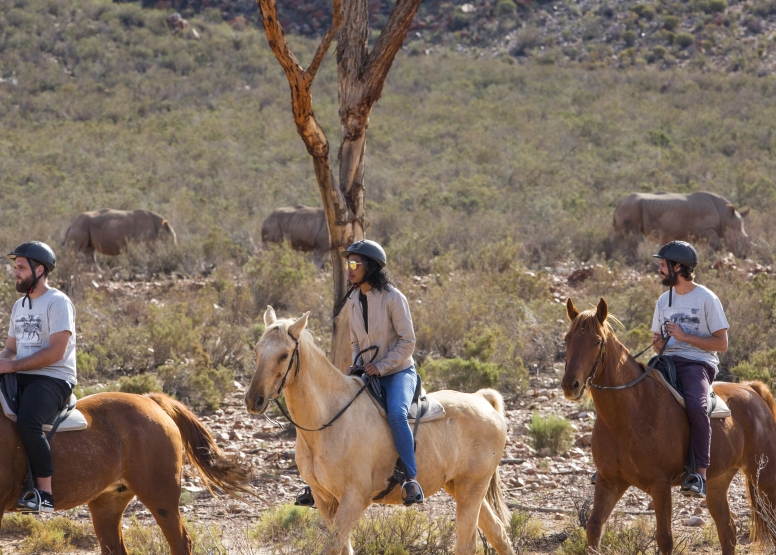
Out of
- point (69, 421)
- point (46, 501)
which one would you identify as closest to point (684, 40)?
point (69, 421)

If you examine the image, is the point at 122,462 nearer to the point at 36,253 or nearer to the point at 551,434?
the point at 36,253

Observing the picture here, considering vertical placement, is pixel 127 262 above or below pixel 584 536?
below

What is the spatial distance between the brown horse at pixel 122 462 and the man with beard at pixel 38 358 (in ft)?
0.40

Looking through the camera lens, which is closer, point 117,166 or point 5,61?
point 117,166

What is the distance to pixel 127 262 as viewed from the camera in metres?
20.1

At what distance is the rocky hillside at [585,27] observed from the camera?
50.1 metres

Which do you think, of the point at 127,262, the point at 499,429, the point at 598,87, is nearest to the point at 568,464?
the point at 499,429

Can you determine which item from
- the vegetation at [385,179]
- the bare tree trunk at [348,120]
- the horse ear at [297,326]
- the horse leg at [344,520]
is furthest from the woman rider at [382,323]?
the vegetation at [385,179]

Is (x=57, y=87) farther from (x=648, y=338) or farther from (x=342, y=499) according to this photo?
(x=342, y=499)

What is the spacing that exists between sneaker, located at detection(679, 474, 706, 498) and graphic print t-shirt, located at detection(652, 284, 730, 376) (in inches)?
36.1

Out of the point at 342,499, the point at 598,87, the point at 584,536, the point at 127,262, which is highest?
the point at 598,87

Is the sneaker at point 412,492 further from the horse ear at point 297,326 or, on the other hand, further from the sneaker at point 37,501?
the sneaker at point 37,501

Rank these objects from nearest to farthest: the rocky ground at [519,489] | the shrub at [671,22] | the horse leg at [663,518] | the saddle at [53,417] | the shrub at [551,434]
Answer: the saddle at [53,417]
the horse leg at [663,518]
the rocky ground at [519,489]
the shrub at [551,434]
the shrub at [671,22]

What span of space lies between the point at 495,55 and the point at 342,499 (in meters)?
51.1
